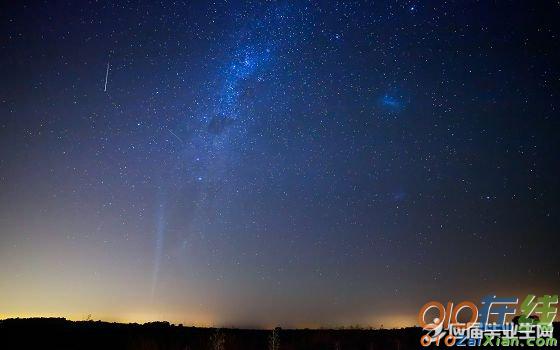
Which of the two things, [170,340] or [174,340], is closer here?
[174,340]

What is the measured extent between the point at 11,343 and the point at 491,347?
2024 centimetres

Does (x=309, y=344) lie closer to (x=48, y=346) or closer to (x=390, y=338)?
(x=390, y=338)

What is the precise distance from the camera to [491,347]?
719 inches

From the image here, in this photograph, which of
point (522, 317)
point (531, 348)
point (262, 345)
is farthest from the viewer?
point (522, 317)

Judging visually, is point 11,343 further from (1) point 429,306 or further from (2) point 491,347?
(2) point 491,347

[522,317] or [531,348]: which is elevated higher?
[522,317]

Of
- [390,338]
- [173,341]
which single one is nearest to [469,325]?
[390,338]

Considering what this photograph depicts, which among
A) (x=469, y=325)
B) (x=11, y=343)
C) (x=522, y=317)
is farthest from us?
(x=522, y=317)

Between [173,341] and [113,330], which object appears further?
[113,330]

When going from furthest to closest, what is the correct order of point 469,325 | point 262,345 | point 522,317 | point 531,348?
1. point 522,317
2. point 262,345
3. point 531,348
4. point 469,325

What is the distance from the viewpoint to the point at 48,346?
1525 centimetres

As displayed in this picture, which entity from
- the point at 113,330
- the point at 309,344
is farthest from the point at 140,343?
the point at 309,344

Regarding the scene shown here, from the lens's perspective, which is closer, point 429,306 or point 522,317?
point 429,306

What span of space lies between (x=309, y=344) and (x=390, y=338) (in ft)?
16.1
